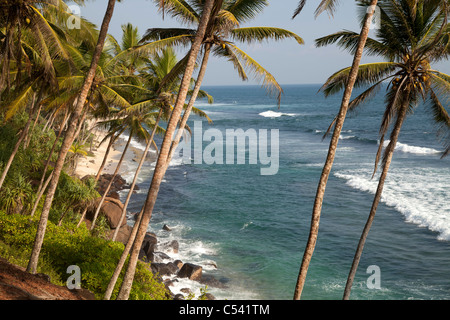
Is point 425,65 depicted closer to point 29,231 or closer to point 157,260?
point 29,231

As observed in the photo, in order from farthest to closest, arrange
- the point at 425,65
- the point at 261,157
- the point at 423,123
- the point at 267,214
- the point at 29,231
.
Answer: the point at 423,123 < the point at 261,157 < the point at 267,214 < the point at 29,231 < the point at 425,65

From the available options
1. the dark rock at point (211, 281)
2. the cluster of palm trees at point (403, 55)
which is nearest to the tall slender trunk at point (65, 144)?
the cluster of palm trees at point (403, 55)

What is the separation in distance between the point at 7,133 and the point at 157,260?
10.5m

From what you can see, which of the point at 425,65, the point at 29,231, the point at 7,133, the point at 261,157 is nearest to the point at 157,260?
the point at 29,231

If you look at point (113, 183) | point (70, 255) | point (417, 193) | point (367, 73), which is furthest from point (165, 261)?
point (417, 193)

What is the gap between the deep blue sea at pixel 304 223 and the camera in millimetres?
19359

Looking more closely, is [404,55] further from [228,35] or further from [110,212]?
[110,212]

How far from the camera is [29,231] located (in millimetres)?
13945

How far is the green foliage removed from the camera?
40.2 feet

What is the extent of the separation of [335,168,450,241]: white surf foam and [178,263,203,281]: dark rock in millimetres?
14601

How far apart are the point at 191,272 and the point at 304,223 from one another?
10730 millimetres

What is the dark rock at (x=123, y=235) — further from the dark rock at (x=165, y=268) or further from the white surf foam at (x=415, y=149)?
the white surf foam at (x=415, y=149)
